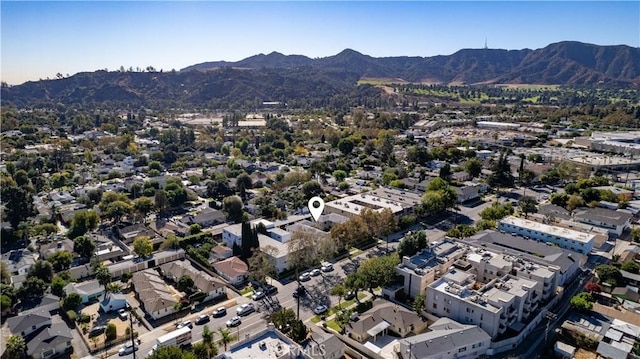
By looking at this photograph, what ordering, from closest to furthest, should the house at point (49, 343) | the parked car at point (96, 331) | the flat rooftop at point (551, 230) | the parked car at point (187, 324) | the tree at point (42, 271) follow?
the house at point (49, 343)
the parked car at point (96, 331)
the parked car at point (187, 324)
the tree at point (42, 271)
the flat rooftop at point (551, 230)

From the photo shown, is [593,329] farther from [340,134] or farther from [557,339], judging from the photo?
[340,134]

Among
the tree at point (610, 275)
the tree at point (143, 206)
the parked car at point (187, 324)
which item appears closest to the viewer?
the parked car at point (187, 324)

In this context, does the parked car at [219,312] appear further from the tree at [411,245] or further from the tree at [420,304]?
the tree at [411,245]

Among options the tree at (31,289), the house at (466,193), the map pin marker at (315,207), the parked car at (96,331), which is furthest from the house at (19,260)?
the house at (466,193)

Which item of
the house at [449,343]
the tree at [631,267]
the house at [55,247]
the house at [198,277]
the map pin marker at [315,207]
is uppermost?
the map pin marker at [315,207]

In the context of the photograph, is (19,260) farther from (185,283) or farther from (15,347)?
(185,283)

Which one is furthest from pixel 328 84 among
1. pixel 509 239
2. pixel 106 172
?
pixel 509 239

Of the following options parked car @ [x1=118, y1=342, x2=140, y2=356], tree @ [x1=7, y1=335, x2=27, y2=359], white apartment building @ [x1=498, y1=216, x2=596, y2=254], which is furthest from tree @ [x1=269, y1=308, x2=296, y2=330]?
white apartment building @ [x1=498, y1=216, x2=596, y2=254]
